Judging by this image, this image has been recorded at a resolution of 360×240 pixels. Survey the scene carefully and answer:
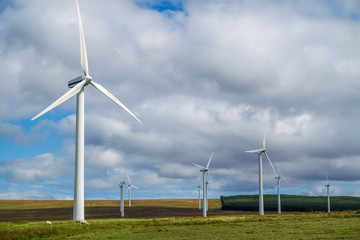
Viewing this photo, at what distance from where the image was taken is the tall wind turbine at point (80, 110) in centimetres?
4612

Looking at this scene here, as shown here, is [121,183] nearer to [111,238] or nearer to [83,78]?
[83,78]

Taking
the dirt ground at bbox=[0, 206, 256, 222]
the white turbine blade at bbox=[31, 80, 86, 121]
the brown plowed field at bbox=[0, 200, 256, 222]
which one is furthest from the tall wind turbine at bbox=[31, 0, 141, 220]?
the brown plowed field at bbox=[0, 200, 256, 222]

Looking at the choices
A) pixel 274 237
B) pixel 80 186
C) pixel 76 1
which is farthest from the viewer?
pixel 76 1

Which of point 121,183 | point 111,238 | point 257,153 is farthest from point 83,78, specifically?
point 121,183

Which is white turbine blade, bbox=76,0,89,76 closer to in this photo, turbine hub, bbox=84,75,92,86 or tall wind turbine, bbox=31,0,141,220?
tall wind turbine, bbox=31,0,141,220

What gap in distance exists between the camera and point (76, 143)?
47219 millimetres

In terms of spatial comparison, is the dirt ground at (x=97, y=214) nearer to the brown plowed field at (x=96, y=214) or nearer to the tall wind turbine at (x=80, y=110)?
A: the brown plowed field at (x=96, y=214)

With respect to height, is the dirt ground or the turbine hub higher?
the turbine hub

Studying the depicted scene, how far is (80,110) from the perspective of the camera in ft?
160

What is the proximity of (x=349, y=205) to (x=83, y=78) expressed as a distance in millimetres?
153832

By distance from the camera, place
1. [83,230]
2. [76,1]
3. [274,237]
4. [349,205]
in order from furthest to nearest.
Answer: [349,205] → [76,1] → [83,230] → [274,237]

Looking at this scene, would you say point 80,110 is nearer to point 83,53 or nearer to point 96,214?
point 83,53

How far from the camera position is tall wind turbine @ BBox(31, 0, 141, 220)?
46125 mm

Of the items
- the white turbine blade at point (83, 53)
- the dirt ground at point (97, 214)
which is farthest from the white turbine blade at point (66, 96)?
the dirt ground at point (97, 214)
